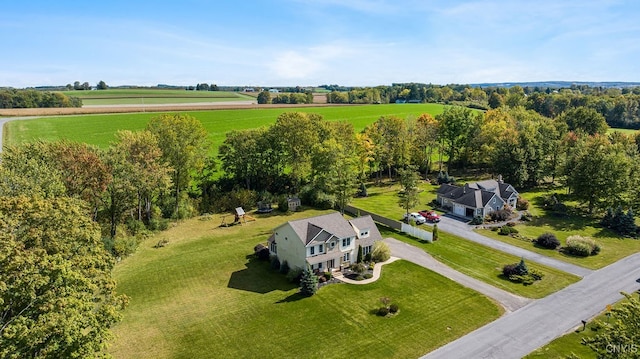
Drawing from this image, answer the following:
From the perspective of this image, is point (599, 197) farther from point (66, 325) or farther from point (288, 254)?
point (66, 325)

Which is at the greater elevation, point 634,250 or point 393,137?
point 393,137

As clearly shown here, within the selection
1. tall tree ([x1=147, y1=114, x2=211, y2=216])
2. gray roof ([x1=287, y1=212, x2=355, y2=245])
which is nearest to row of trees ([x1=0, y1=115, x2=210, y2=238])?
tall tree ([x1=147, y1=114, x2=211, y2=216])

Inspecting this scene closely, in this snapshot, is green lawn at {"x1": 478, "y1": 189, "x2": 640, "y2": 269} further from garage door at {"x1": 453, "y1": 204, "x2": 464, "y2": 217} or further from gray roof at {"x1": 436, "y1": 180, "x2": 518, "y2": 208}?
garage door at {"x1": 453, "y1": 204, "x2": 464, "y2": 217}


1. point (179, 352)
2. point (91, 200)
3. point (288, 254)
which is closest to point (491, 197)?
point (288, 254)

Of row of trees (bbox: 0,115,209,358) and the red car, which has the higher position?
row of trees (bbox: 0,115,209,358)

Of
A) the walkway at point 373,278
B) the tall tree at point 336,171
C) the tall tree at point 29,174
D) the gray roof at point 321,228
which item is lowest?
the walkway at point 373,278

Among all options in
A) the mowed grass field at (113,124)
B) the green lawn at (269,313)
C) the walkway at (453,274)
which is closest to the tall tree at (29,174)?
the green lawn at (269,313)

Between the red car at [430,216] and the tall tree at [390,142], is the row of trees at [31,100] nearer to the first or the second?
the tall tree at [390,142]
